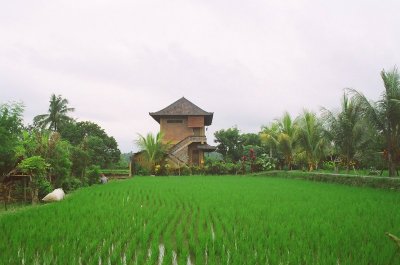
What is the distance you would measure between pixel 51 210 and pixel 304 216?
471 cm

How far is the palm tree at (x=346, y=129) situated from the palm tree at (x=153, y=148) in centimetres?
1248

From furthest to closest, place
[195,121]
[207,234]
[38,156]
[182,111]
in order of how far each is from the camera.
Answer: [182,111] → [195,121] → [38,156] → [207,234]

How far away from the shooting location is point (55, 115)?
112 ft

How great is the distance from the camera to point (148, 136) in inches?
962

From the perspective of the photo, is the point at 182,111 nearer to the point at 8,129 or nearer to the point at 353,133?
the point at 353,133

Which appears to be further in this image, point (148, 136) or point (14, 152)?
point (148, 136)

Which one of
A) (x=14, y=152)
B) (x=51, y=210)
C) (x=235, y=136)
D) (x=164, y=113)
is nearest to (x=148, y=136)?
(x=164, y=113)

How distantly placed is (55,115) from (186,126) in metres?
14.1

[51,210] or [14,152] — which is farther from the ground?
[14,152]

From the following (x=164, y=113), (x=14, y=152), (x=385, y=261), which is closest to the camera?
(x=385, y=261)

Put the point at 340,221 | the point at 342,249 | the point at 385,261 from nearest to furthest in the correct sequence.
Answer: the point at 385,261
the point at 342,249
the point at 340,221

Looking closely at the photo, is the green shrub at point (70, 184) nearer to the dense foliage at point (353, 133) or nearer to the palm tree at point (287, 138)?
the dense foliage at point (353, 133)

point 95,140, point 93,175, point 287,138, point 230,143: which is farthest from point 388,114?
point 95,140

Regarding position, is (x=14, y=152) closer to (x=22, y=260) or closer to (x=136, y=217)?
(x=136, y=217)
